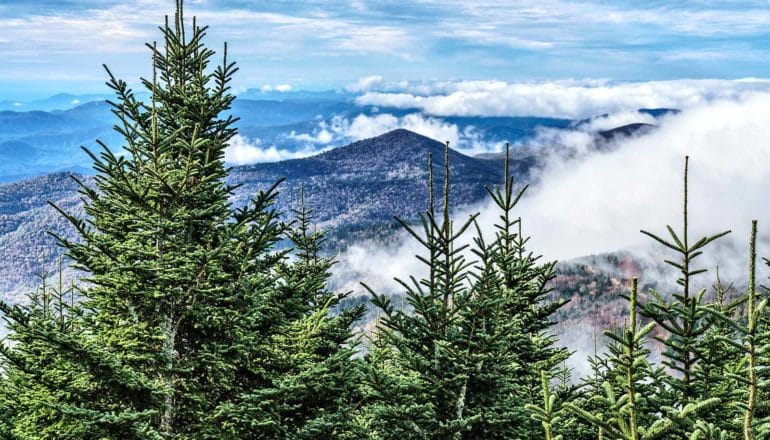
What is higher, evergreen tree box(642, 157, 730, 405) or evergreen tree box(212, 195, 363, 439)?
evergreen tree box(642, 157, 730, 405)

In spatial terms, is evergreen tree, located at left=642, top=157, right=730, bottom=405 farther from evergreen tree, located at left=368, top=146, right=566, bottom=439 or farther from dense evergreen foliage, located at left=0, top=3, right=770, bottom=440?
evergreen tree, located at left=368, top=146, right=566, bottom=439

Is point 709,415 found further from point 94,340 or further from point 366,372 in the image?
point 94,340

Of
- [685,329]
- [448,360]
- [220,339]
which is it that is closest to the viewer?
[685,329]

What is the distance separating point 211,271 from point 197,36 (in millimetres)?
5294

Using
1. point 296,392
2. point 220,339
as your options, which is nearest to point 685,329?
point 296,392

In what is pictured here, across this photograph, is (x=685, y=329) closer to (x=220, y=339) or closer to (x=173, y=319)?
(x=220, y=339)

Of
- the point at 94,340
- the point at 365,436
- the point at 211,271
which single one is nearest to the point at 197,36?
the point at 211,271

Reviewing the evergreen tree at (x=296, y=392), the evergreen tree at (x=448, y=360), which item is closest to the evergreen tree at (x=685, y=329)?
the evergreen tree at (x=448, y=360)

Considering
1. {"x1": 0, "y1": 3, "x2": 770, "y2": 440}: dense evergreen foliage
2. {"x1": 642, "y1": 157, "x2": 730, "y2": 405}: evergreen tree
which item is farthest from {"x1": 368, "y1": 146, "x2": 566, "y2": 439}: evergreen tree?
{"x1": 642, "y1": 157, "x2": 730, "y2": 405}: evergreen tree

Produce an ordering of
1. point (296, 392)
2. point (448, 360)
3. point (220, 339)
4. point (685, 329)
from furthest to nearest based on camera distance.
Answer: point (220, 339), point (296, 392), point (448, 360), point (685, 329)

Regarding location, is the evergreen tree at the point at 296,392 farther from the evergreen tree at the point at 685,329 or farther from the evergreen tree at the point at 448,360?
the evergreen tree at the point at 685,329

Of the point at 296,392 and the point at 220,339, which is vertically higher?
the point at 220,339

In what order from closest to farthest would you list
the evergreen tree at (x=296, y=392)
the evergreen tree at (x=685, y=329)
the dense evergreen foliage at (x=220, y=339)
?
the evergreen tree at (x=685, y=329) → the dense evergreen foliage at (x=220, y=339) → the evergreen tree at (x=296, y=392)

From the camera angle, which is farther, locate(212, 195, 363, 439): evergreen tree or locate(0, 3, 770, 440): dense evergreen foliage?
locate(212, 195, 363, 439): evergreen tree
